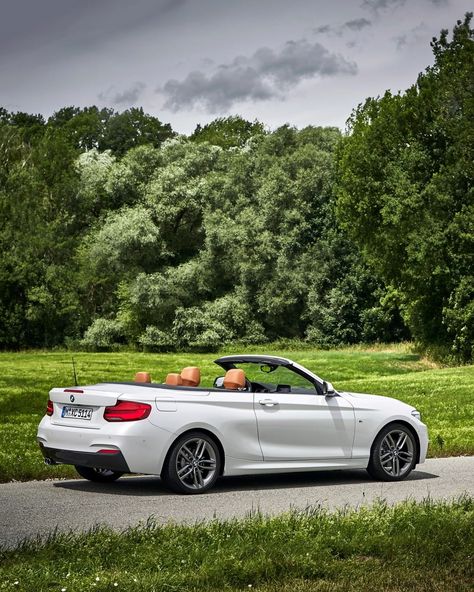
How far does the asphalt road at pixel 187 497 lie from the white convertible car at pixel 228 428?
0.87 ft

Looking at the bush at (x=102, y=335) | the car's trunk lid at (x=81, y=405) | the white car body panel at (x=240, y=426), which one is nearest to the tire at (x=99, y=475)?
the white car body panel at (x=240, y=426)

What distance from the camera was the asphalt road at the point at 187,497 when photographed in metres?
9.15

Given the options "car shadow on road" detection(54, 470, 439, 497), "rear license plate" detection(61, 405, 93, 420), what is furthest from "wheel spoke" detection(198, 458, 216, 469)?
"rear license plate" detection(61, 405, 93, 420)

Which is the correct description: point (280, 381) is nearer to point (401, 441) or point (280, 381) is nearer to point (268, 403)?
point (268, 403)

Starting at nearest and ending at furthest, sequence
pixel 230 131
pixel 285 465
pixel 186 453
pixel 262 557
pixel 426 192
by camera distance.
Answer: pixel 262 557
pixel 186 453
pixel 285 465
pixel 426 192
pixel 230 131

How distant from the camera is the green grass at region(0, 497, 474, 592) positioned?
256 inches

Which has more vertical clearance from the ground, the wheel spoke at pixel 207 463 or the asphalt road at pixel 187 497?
the wheel spoke at pixel 207 463

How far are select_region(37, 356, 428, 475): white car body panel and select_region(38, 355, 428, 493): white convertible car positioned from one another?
1 centimetres

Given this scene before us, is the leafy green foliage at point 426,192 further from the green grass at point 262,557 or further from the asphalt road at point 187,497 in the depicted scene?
the green grass at point 262,557

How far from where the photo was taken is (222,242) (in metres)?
63.8

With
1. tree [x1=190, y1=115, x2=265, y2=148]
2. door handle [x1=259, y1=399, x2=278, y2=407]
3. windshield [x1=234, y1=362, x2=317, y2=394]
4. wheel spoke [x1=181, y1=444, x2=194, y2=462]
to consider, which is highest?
tree [x1=190, y1=115, x2=265, y2=148]

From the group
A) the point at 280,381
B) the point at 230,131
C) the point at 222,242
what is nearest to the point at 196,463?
the point at 280,381

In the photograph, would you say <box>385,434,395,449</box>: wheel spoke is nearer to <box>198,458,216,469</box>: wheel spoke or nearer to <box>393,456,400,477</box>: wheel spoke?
<box>393,456,400,477</box>: wheel spoke

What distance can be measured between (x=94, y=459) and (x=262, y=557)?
3893 millimetres
